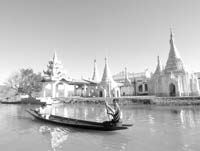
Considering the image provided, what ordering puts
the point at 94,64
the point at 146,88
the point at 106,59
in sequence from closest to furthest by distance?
the point at 106,59
the point at 146,88
the point at 94,64

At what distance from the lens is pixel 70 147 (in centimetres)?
687

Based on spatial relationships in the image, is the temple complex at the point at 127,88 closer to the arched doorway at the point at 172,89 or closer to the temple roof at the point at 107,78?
the temple roof at the point at 107,78

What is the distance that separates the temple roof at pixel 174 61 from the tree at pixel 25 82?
38.7 meters

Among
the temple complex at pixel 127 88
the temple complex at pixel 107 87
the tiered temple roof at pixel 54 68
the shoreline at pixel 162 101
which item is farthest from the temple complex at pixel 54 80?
the temple complex at pixel 127 88

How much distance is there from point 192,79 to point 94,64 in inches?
1291

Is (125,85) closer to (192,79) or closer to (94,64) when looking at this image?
(94,64)

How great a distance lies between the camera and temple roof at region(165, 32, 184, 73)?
28.7 metres

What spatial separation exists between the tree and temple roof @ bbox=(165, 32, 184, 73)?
38.7 meters

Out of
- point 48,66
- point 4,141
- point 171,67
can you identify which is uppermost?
point 48,66

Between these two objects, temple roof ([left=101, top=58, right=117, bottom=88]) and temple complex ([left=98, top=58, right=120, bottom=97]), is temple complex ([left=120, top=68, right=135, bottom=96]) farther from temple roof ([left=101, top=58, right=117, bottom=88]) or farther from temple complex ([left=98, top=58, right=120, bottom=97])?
temple roof ([left=101, top=58, right=117, bottom=88])

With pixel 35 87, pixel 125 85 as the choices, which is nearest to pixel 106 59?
pixel 125 85

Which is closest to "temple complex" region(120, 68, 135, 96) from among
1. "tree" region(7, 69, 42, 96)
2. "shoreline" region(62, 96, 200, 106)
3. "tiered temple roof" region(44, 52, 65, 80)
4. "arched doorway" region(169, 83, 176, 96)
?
"shoreline" region(62, 96, 200, 106)

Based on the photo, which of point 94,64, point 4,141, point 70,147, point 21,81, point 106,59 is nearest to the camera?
point 70,147

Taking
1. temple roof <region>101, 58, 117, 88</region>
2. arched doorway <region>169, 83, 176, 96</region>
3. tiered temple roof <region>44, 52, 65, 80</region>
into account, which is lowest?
arched doorway <region>169, 83, 176, 96</region>
